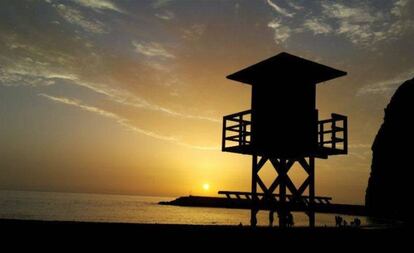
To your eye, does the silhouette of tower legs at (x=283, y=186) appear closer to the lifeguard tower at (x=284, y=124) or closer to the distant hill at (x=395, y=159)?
the lifeguard tower at (x=284, y=124)

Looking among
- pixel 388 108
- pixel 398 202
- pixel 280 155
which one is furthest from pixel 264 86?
pixel 388 108

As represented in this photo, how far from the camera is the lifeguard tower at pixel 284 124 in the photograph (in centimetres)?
1773

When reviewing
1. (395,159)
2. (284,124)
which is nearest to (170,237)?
(284,124)

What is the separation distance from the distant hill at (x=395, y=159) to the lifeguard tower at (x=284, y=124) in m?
69.5

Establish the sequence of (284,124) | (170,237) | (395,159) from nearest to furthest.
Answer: (170,237) < (284,124) < (395,159)

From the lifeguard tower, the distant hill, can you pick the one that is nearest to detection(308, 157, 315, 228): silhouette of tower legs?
the lifeguard tower

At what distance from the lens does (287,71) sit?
59.5ft

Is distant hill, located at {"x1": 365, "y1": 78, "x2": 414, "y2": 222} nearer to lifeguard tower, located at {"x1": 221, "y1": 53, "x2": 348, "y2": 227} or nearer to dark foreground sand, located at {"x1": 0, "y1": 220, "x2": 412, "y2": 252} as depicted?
lifeguard tower, located at {"x1": 221, "y1": 53, "x2": 348, "y2": 227}

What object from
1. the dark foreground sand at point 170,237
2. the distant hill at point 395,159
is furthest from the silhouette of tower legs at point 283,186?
the distant hill at point 395,159

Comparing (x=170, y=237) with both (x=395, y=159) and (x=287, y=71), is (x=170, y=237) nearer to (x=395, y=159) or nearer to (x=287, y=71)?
(x=287, y=71)

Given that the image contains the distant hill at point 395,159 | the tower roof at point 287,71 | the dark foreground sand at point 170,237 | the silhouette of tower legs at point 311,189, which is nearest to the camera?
the dark foreground sand at point 170,237

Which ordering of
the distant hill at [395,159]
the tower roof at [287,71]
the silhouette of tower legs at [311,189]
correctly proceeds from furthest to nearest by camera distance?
the distant hill at [395,159] → the silhouette of tower legs at [311,189] → the tower roof at [287,71]

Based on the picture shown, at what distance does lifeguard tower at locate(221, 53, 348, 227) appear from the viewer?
17.7 meters

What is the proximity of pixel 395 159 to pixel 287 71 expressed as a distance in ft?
282
